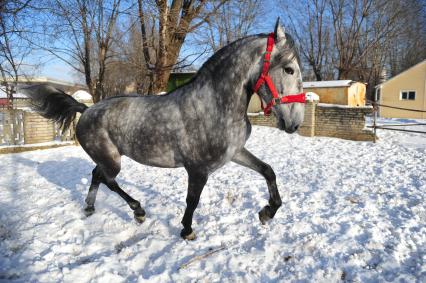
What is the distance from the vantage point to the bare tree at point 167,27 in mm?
10070

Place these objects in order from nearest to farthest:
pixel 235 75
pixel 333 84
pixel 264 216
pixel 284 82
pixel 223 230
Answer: pixel 284 82 → pixel 235 75 → pixel 264 216 → pixel 223 230 → pixel 333 84

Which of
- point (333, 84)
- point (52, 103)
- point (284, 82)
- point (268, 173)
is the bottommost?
point (268, 173)

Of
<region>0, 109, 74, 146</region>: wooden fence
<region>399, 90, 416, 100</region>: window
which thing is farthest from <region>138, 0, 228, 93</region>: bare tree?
<region>399, 90, 416, 100</region>: window

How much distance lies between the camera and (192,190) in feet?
9.44

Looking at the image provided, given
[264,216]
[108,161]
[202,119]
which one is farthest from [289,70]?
[108,161]

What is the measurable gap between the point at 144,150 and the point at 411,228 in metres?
3.20

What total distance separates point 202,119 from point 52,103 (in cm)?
229

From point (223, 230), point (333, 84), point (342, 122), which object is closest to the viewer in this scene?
point (223, 230)

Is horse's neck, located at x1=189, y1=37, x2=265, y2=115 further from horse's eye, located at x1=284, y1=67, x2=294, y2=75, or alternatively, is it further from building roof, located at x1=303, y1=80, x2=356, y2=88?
building roof, located at x1=303, y1=80, x2=356, y2=88

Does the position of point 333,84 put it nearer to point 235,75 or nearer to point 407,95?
point 407,95

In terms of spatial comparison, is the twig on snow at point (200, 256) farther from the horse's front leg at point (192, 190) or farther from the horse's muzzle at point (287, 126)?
the horse's muzzle at point (287, 126)

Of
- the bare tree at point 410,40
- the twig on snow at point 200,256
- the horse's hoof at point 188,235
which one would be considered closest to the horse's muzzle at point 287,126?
the twig on snow at point 200,256

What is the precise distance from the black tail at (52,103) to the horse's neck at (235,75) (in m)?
2.06

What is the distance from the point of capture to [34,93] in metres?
3.60
